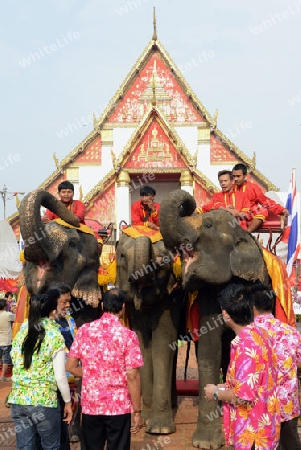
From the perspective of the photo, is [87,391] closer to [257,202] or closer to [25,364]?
[25,364]

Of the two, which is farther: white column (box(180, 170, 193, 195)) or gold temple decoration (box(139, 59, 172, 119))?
gold temple decoration (box(139, 59, 172, 119))

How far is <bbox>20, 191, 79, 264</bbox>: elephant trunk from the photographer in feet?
15.0

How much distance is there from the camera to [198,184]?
18.9 meters

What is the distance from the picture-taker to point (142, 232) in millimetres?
5605

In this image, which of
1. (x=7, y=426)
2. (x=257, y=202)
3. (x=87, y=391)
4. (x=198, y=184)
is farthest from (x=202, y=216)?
(x=198, y=184)

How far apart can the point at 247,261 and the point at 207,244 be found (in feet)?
1.29

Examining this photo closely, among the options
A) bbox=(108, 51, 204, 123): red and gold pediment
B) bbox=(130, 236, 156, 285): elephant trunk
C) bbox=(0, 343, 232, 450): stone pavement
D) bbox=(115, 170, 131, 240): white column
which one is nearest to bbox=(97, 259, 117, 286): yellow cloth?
bbox=(130, 236, 156, 285): elephant trunk

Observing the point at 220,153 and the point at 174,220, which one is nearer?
the point at 174,220

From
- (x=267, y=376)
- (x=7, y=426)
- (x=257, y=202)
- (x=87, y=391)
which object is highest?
(x=257, y=202)

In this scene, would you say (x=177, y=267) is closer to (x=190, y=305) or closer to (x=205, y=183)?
(x=190, y=305)

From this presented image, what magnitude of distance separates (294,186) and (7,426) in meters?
7.84

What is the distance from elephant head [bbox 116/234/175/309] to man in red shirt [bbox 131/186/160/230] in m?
0.62

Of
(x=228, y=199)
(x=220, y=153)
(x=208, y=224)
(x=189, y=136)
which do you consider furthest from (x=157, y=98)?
(x=208, y=224)

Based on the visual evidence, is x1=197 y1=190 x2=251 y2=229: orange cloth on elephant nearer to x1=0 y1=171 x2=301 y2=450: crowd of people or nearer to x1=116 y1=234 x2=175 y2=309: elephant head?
x1=116 y1=234 x2=175 y2=309: elephant head
